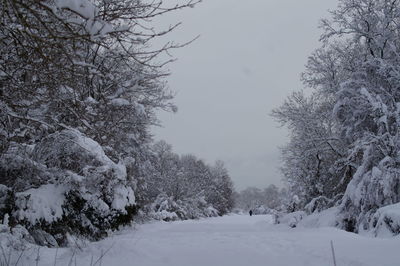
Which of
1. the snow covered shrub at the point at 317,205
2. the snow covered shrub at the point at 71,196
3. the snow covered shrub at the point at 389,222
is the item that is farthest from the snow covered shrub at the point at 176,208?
the snow covered shrub at the point at 389,222

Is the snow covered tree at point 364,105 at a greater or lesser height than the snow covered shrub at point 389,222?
greater

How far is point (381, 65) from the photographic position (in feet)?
45.7

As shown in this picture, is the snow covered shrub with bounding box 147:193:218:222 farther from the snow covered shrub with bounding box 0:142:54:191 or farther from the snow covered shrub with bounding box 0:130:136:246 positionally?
the snow covered shrub with bounding box 0:142:54:191

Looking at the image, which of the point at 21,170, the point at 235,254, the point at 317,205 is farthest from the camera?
the point at 317,205

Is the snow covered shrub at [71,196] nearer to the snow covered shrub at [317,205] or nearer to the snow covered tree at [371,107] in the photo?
the snow covered tree at [371,107]

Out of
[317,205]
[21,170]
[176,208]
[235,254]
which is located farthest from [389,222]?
[176,208]

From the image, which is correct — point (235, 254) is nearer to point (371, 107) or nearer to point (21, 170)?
point (21, 170)

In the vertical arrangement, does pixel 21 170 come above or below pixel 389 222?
above

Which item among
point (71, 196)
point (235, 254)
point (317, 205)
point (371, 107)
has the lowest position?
point (235, 254)

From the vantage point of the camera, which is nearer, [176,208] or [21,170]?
[21,170]

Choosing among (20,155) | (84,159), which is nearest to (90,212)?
(84,159)

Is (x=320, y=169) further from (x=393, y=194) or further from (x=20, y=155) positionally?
(x=20, y=155)

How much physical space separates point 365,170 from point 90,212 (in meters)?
9.47

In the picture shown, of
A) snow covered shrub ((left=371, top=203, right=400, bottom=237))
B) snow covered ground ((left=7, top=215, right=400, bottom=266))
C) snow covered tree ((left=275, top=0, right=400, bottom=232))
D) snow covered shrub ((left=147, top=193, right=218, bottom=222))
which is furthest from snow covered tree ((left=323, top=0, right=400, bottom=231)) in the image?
snow covered shrub ((left=147, top=193, right=218, bottom=222))
